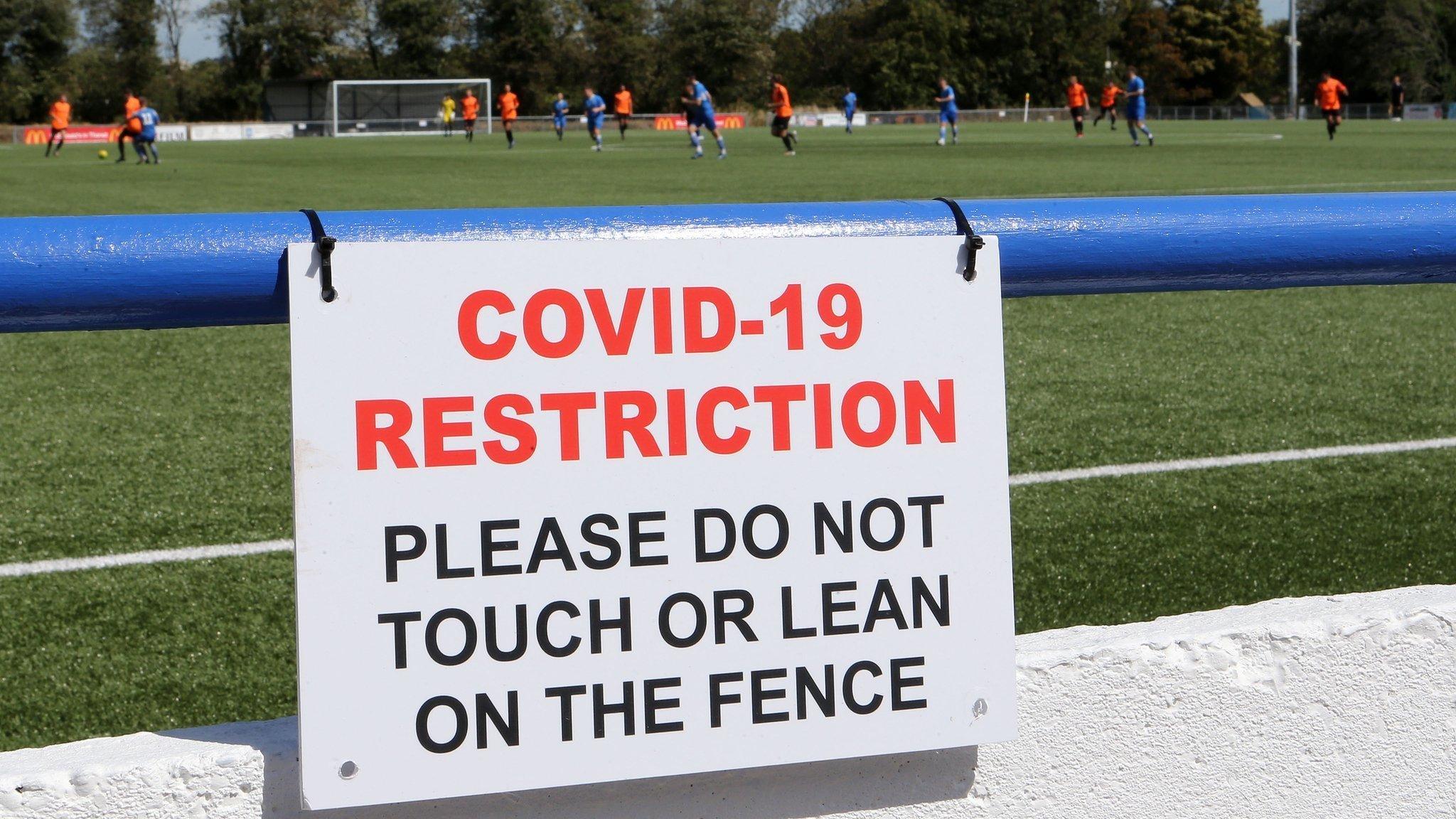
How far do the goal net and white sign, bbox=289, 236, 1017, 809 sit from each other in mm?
67688

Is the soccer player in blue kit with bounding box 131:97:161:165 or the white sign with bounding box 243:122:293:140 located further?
the white sign with bounding box 243:122:293:140

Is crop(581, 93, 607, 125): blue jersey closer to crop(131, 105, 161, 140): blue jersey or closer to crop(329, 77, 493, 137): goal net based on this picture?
crop(131, 105, 161, 140): blue jersey

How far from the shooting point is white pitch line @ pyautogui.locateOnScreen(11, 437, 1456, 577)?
175 inches

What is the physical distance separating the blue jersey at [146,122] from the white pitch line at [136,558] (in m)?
30.6

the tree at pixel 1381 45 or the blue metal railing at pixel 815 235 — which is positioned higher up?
the tree at pixel 1381 45

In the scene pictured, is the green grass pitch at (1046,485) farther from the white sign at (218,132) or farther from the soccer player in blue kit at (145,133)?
the white sign at (218,132)

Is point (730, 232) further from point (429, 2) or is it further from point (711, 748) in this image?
point (429, 2)

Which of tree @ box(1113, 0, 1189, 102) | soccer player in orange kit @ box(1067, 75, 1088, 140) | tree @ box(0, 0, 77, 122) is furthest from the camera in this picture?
tree @ box(1113, 0, 1189, 102)

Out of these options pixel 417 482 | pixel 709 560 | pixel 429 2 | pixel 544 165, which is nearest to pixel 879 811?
pixel 709 560

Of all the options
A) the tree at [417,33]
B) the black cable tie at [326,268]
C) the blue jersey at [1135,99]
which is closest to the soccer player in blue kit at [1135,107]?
the blue jersey at [1135,99]

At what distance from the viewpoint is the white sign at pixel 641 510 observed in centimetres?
162

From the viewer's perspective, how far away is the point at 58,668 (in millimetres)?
3576

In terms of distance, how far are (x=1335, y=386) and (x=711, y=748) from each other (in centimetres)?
620

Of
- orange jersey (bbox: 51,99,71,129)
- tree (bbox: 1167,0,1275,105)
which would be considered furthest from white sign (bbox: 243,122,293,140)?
tree (bbox: 1167,0,1275,105)
